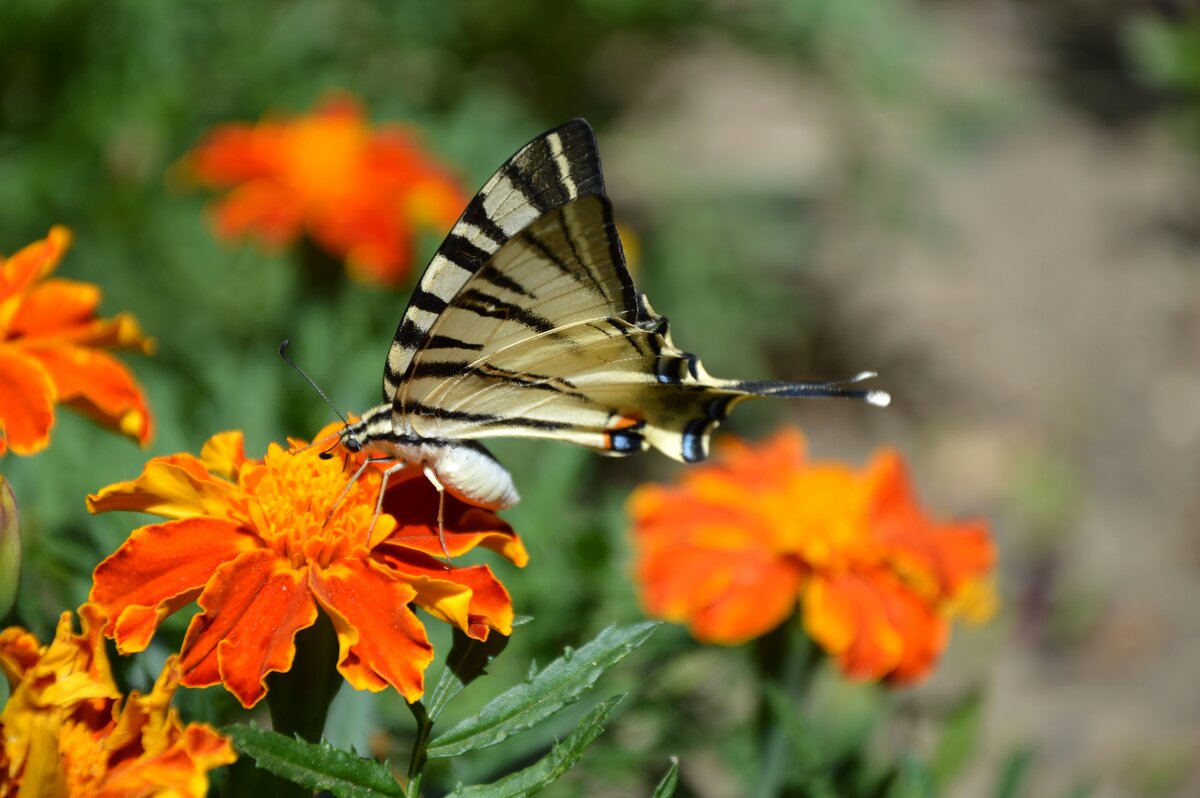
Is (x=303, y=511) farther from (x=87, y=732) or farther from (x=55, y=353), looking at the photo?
(x=55, y=353)

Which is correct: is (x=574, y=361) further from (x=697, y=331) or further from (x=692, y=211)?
(x=692, y=211)

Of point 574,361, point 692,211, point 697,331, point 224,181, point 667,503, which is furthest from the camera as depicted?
point 692,211

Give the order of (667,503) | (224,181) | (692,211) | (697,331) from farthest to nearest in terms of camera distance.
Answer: (692,211)
(697,331)
(224,181)
(667,503)

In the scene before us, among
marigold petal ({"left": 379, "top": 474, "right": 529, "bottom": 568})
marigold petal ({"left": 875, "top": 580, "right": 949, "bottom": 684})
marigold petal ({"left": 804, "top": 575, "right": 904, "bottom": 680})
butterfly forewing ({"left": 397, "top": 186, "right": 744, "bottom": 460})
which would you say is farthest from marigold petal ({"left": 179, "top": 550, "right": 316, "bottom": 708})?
marigold petal ({"left": 875, "top": 580, "right": 949, "bottom": 684})

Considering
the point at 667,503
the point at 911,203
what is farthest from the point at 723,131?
the point at 667,503

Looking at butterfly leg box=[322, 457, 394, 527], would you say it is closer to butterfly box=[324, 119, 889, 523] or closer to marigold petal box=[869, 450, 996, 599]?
butterfly box=[324, 119, 889, 523]

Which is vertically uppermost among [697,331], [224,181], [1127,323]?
[224,181]

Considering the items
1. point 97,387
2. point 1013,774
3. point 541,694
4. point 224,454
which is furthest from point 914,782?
point 97,387

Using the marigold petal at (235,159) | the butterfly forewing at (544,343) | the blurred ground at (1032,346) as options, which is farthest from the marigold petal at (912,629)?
the blurred ground at (1032,346)
